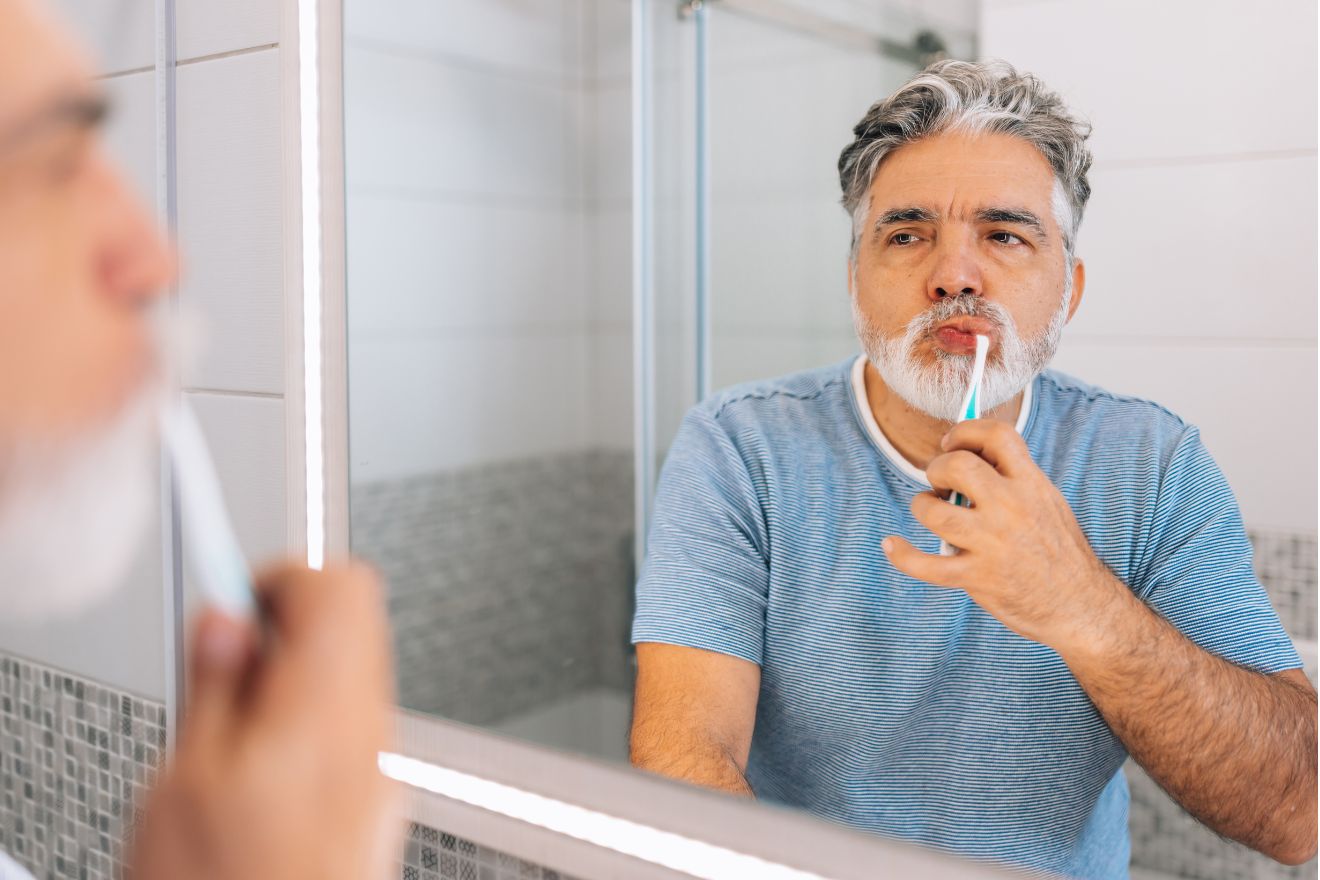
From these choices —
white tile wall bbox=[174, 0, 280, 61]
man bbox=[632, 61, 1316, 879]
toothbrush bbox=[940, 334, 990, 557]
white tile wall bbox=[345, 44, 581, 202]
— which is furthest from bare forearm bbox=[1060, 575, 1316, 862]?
white tile wall bbox=[174, 0, 280, 61]

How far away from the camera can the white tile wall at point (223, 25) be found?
0.91 m

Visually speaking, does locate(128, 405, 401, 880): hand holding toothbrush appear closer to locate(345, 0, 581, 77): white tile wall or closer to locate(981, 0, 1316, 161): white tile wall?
locate(981, 0, 1316, 161): white tile wall

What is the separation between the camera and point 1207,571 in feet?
2.02

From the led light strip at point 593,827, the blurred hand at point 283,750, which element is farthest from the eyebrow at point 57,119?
the led light strip at point 593,827

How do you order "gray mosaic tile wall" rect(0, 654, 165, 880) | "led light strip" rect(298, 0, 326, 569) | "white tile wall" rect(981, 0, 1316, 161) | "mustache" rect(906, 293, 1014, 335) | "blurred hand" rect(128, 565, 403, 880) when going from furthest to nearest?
"gray mosaic tile wall" rect(0, 654, 165, 880)
"led light strip" rect(298, 0, 326, 569)
"mustache" rect(906, 293, 1014, 335)
"white tile wall" rect(981, 0, 1316, 161)
"blurred hand" rect(128, 565, 403, 880)

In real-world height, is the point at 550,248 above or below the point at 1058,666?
above

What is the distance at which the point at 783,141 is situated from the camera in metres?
0.83

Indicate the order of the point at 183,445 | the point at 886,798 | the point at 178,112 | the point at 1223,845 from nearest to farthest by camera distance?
the point at 183,445, the point at 1223,845, the point at 886,798, the point at 178,112

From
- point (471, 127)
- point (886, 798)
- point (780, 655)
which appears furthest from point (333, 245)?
point (886, 798)

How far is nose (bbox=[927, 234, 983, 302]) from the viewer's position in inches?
26.2

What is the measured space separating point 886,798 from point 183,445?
0.54 m

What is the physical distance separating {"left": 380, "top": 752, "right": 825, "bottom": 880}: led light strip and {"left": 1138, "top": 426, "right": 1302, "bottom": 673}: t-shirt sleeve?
262 millimetres

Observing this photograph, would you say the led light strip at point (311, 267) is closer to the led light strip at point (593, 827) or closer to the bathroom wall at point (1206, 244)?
the led light strip at point (593, 827)

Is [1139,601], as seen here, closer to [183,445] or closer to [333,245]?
[183,445]
